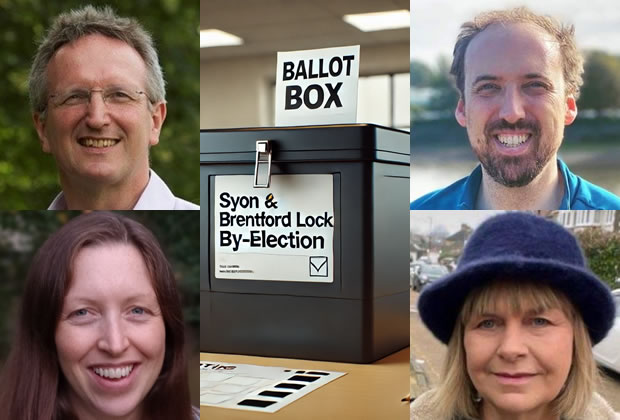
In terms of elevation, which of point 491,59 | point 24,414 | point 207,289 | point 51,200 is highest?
point 491,59

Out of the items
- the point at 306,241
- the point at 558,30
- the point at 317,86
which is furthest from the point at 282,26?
the point at 558,30

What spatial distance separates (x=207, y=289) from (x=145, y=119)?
0.50m

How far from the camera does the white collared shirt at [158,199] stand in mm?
979

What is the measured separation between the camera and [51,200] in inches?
40.0

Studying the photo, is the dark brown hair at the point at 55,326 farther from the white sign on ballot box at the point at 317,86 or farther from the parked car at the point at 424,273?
the white sign on ballot box at the point at 317,86

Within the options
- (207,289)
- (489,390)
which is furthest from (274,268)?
(489,390)

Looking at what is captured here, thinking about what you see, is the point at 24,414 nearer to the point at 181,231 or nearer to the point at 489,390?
the point at 181,231

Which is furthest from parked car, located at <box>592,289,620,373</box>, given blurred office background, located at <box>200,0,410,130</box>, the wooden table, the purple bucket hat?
blurred office background, located at <box>200,0,410,130</box>

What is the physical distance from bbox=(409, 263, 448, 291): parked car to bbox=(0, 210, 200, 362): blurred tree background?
25 cm

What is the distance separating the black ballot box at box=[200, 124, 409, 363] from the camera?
131 cm

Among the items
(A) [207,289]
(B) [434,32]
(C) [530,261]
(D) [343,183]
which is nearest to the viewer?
(C) [530,261]

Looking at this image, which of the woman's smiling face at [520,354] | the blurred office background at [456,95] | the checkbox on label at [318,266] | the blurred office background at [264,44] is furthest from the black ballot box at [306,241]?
the woman's smiling face at [520,354]

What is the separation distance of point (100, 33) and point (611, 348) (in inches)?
25.8

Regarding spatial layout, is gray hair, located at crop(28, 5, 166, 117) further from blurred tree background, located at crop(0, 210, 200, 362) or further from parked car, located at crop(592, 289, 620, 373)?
parked car, located at crop(592, 289, 620, 373)
